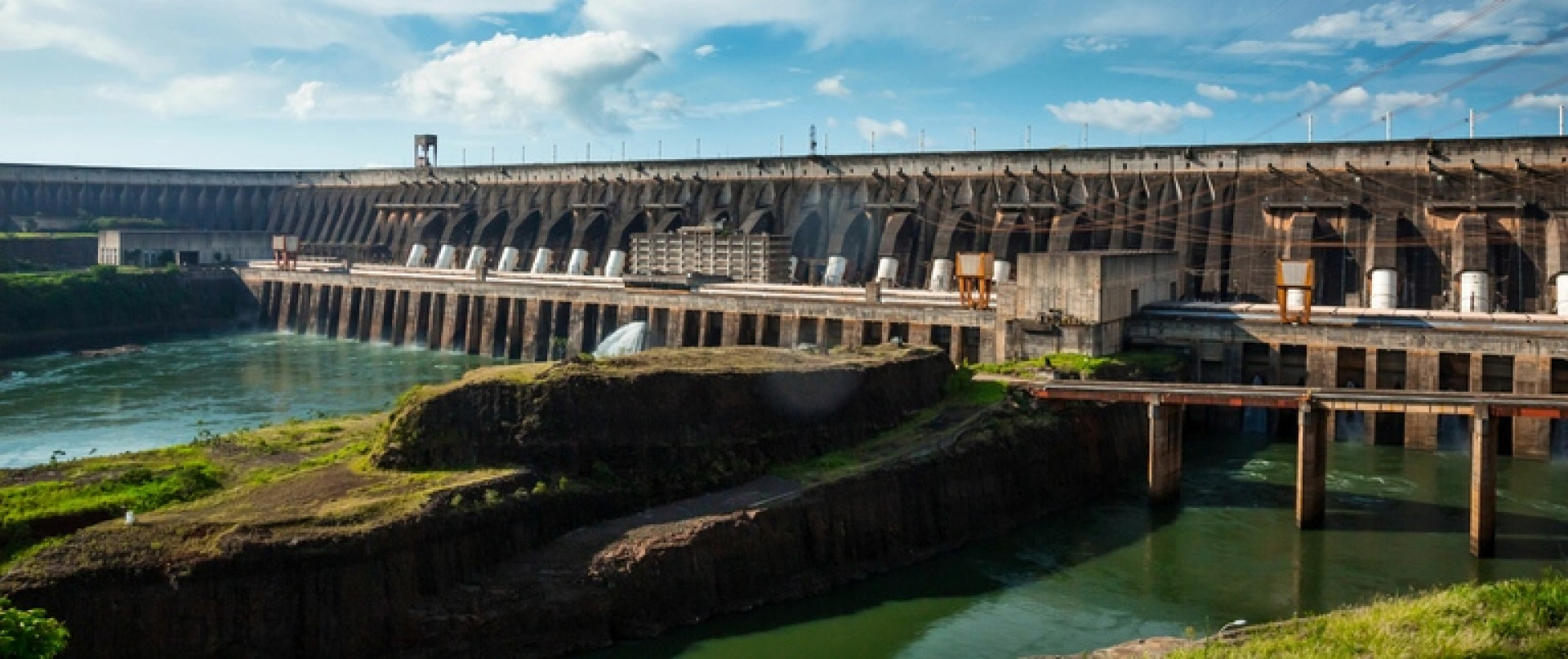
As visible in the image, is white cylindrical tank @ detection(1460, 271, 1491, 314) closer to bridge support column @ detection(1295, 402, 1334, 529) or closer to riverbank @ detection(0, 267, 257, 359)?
bridge support column @ detection(1295, 402, 1334, 529)

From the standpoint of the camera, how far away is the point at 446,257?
97.8 meters

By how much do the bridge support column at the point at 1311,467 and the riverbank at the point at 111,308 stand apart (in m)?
69.4

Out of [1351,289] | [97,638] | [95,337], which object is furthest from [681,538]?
[95,337]

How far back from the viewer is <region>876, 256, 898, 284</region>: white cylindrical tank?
74.4 meters

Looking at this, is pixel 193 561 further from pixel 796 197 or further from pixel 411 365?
pixel 796 197

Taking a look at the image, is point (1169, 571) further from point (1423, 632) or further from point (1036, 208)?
point (1036, 208)

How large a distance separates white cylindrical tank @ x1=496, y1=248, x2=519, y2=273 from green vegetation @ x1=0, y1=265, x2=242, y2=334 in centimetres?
1865

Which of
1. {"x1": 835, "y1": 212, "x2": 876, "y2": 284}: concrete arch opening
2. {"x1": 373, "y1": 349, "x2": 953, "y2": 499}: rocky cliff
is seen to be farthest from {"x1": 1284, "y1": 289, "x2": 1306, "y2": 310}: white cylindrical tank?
{"x1": 835, "y1": 212, "x2": 876, "y2": 284}: concrete arch opening

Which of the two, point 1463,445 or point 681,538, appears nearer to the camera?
point 681,538

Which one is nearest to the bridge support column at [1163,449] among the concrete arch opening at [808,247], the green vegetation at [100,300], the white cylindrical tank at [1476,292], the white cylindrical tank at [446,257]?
the white cylindrical tank at [1476,292]

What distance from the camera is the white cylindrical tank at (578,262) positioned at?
88.2 meters

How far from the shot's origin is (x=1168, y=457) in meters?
39.0

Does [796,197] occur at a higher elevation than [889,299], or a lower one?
higher

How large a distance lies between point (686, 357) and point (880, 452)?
20.0ft
